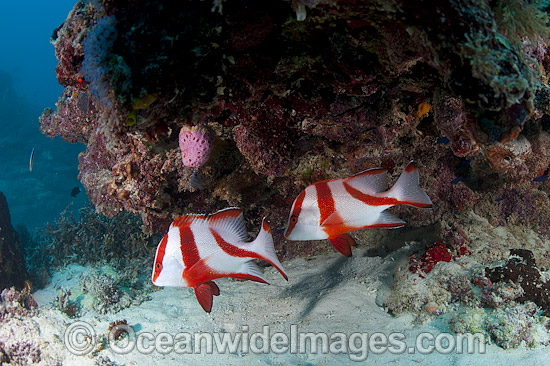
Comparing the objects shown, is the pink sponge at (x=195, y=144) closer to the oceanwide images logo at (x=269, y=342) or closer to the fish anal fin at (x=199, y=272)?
the fish anal fin at (x=199, y=272)

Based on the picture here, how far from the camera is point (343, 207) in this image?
2.66 metres

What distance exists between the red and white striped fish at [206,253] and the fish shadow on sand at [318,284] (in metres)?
1.85

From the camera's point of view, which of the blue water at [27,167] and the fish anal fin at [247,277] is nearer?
the fish anal fin at [247,277]

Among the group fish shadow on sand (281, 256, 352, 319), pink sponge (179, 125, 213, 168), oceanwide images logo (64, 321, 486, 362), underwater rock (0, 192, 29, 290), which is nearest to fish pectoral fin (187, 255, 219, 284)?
pink sponge (179, 125, 213, 168)

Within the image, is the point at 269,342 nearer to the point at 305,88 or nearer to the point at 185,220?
the point at 185,220

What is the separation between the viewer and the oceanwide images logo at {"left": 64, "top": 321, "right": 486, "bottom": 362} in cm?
334

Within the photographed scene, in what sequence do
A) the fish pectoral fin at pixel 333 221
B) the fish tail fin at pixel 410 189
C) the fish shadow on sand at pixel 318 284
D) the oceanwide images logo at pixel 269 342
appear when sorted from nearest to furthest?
1. the fish tail fin at pixel 410 189
2. the fish pectoral fin at pixel 333 221
3. the oceanwide images logo at pixel 269 342
4. the fish shadow on sand at pixel 318 284

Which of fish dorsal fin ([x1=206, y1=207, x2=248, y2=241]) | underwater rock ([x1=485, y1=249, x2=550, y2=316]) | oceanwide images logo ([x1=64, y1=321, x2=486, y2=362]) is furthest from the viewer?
underwater rock ([x1=485, y1=249, x2=550, y2=316])

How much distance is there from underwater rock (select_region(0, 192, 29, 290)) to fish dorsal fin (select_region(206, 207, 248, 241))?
279 inches

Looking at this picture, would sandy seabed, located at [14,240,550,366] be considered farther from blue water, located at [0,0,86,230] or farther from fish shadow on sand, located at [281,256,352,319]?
blue water, located at [0,0,86,230]

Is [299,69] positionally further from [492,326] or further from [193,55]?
[492,326]

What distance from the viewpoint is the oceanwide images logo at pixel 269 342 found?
3340mm

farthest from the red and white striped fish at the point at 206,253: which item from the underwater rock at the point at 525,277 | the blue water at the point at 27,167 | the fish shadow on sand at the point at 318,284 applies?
the blue water at the point at 27,167

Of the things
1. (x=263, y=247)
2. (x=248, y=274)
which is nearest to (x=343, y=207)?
(x=263, y=247)
